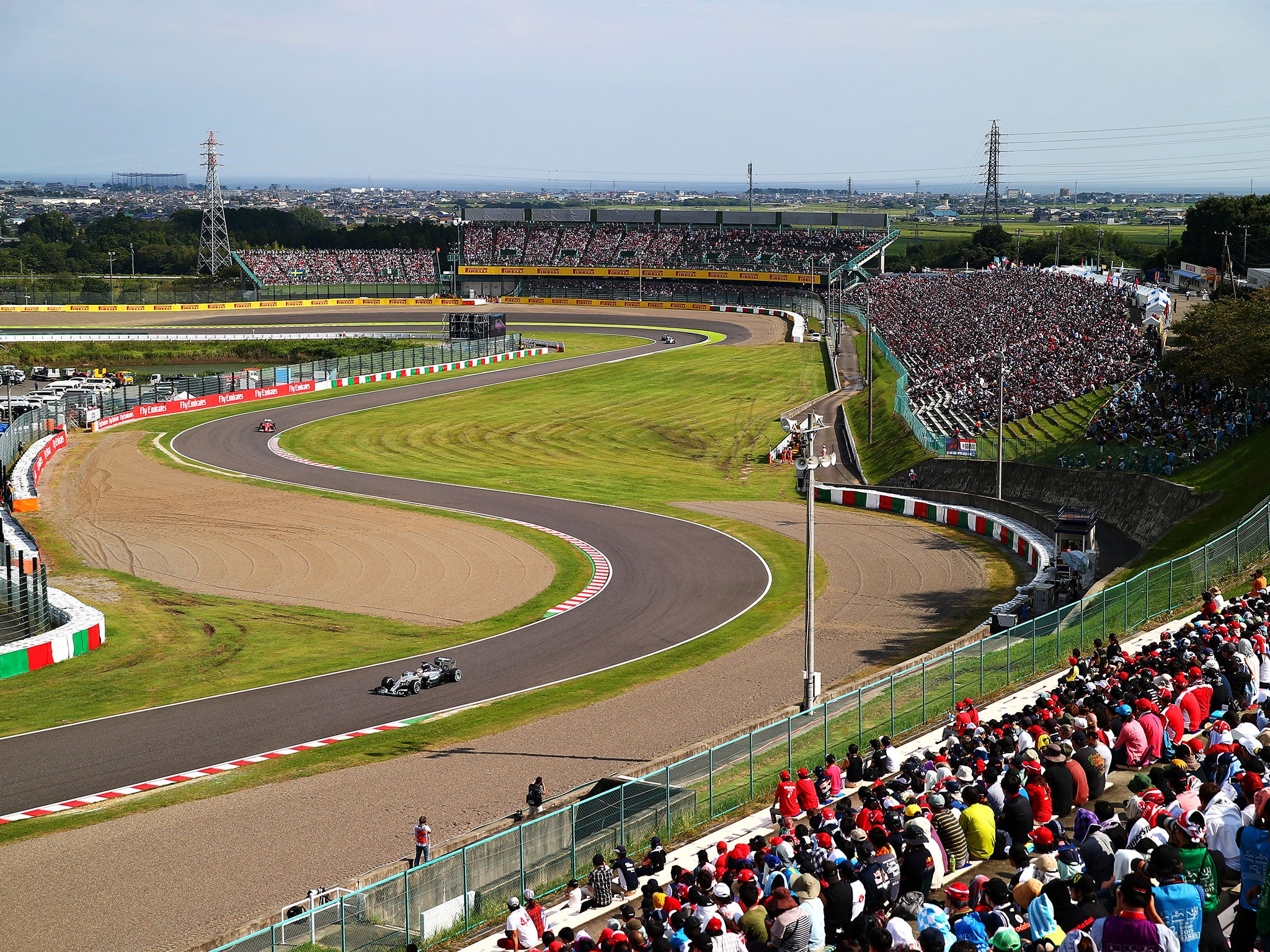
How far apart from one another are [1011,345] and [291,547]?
41747 millimetres

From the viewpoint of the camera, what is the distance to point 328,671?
1216 inches

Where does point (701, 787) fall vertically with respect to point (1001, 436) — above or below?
below

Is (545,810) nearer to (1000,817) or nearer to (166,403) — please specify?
(1000,817)

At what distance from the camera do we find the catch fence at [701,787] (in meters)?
15.4

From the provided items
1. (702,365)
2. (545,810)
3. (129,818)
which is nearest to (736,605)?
(545,810)

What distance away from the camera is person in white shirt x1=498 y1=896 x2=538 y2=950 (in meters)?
13.9

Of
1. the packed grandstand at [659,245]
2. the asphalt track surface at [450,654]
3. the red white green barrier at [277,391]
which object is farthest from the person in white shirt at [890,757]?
the packed grandstand at [659,245]

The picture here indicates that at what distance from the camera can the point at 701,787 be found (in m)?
19.2

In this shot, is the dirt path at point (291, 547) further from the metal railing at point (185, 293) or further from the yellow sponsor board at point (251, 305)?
the metal railing at point (185, 293)

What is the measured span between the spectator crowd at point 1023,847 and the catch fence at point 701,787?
0.87 meters

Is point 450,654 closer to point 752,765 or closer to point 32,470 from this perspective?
point 752,765

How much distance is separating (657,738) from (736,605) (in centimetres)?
1233

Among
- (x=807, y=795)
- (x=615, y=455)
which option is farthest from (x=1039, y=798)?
(x=615, y=455)

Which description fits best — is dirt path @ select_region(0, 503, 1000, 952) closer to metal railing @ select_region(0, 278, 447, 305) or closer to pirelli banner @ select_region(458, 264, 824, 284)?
pirelli banner @ select_region(458, 264, 824, 284)
